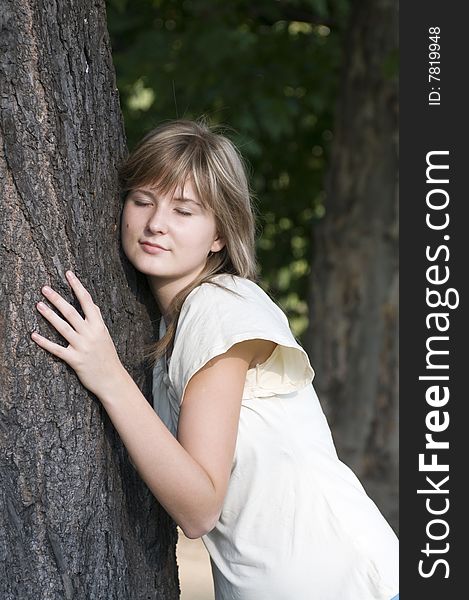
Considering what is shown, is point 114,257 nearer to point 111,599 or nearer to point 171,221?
point 171,221

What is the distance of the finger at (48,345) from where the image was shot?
2.33 meters

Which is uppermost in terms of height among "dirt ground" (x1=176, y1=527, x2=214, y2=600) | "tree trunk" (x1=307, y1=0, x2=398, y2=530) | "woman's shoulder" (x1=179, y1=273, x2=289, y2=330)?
"tree trunk" (x1=307, y1=0, x2=398, y2=530)

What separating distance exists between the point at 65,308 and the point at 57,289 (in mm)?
54

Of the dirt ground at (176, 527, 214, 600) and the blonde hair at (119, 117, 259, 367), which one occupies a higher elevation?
the blonde hair at (119, 117, 259, 367)

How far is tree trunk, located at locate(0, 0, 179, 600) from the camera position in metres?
2.34

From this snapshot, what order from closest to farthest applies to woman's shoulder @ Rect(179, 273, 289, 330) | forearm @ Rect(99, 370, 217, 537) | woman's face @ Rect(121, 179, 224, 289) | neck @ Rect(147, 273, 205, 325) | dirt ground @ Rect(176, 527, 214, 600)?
forearm @ Rect(99, 370, 217, 537) → woman's shoulder @ Rect(179, 273, 289, 330) → woman's face @ Rect(121, 179, 224, 289) → neck @ Rect(147, 273, 205, 325) → dirt ground @ Rect(176, 527, 214, 600)

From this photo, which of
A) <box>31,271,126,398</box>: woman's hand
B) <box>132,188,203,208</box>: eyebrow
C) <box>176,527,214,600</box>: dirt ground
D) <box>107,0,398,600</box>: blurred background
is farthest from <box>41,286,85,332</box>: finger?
<box>107,0,398,600</box>: blurred background

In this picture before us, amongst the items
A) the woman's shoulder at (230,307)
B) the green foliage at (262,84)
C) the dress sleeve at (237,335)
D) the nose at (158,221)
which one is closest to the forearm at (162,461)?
the dress sleeve at (237,335)

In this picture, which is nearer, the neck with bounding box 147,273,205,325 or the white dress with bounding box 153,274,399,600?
the white dress with bounding box 153,274,399,600

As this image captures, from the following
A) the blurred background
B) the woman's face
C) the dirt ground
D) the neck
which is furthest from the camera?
the blurred background

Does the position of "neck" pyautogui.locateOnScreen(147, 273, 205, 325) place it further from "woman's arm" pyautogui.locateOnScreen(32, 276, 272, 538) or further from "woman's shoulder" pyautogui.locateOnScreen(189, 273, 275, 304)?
"woman's arm" pyautogui.locateOnScreen(32, 276, 272, 538)

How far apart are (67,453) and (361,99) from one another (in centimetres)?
516

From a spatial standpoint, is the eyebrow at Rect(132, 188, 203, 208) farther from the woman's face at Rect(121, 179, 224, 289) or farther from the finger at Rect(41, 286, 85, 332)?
the finger at Rect(41, 286, 85, 332)

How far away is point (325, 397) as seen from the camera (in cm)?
727
